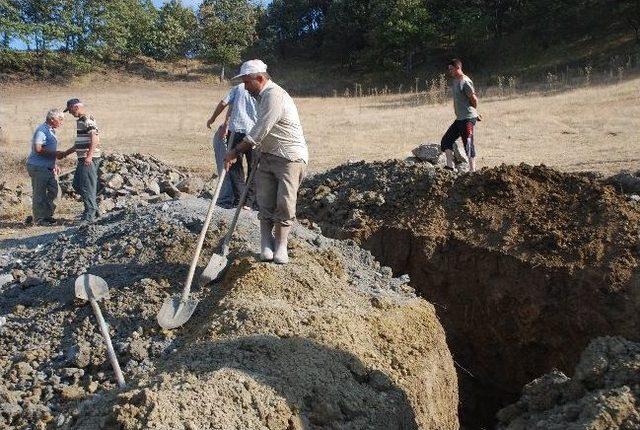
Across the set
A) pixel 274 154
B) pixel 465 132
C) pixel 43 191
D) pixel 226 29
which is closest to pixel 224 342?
pixel 274 154

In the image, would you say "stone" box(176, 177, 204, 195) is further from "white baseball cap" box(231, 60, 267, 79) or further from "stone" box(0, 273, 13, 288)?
"white baseball cap" box(231, 60, 267, 79)

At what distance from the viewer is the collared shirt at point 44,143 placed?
8.97 meters

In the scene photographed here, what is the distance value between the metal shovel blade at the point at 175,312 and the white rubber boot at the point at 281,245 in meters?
0.74

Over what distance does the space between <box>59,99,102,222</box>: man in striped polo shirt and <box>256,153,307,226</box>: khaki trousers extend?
356cm

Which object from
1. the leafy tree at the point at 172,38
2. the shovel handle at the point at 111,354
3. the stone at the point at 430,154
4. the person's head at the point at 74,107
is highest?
the leafy tree at the point at 172,38

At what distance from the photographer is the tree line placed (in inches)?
1344

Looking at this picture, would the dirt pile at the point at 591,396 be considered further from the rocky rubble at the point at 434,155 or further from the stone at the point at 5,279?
the rocky rubble at the point at 434,155

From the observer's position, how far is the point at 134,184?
1110 centimetres

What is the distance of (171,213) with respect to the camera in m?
6.58

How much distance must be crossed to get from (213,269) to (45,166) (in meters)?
4.69

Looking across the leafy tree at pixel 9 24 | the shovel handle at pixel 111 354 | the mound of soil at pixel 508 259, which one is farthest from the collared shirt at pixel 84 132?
the leafy tree at pixel 9 24

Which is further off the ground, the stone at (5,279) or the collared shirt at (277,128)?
the collared shirt at (277,128)

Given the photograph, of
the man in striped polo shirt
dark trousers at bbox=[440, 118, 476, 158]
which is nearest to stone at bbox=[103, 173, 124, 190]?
the man in striped polo shirt

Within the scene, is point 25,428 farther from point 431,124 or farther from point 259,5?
point 259,5
